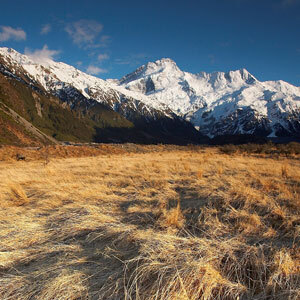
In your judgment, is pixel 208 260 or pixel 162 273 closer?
pixel 162 273

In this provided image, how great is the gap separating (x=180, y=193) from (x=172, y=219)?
224 cm

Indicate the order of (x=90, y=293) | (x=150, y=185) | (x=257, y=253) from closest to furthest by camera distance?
(x=90, y=293)
(x=257, y=253)
(x=150, y=185)

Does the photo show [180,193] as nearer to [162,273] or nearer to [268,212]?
[268,212]

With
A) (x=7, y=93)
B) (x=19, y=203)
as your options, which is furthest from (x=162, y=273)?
(x=7, y=93)

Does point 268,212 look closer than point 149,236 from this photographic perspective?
No

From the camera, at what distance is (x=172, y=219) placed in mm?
3574

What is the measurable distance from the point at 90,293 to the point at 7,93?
596 feet

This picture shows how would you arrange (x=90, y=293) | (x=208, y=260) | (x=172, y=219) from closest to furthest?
(x=90, y=293)
(x=208, y=260)
(x=172, y=219)

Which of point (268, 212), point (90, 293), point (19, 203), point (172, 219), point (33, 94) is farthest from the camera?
point (33, 94)

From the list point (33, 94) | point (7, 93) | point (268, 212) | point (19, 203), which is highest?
point (33, 94)

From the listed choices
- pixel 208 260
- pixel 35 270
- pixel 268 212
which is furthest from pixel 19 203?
pixel 268 212

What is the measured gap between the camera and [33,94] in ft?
633

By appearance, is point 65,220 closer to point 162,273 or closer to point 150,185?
point 162,273

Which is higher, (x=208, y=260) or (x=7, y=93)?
(x=7, y=93)
